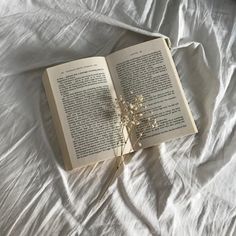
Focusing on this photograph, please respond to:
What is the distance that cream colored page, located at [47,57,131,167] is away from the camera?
2.66ft

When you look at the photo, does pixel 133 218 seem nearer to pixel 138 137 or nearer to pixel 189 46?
pixel 138 137

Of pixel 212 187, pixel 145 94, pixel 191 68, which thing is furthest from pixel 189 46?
pixel 212 187

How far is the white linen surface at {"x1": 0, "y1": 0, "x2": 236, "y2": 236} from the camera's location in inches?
30.2

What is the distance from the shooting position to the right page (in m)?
0.83

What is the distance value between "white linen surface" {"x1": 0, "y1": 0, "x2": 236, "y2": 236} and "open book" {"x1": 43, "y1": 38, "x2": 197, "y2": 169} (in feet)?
0.09

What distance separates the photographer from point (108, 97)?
85cm

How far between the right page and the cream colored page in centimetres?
4

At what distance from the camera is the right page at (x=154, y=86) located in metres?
0.83

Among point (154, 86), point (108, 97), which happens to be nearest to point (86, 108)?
point (108, 97)

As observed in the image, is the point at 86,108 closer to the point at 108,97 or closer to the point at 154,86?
the point at 108,97

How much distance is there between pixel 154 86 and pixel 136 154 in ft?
0.50

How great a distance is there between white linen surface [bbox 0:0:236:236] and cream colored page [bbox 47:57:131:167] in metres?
0.03

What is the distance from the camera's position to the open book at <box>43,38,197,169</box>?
82cm

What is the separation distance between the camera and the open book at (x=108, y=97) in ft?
2.68
